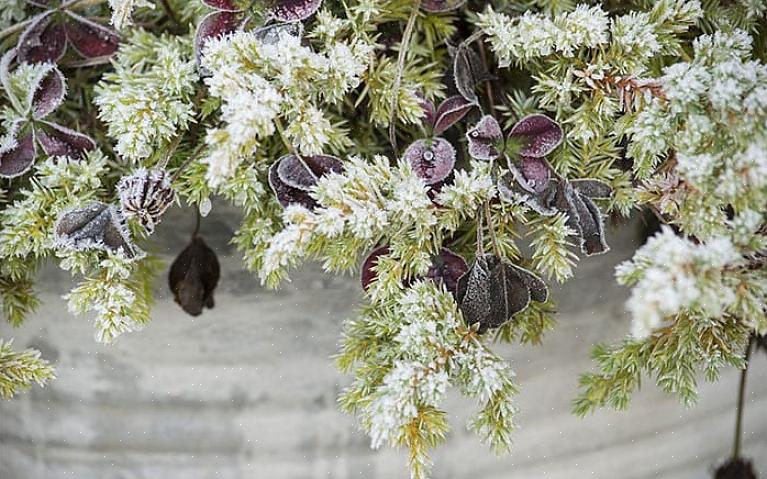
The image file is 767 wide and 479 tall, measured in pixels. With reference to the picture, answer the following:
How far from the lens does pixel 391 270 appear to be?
0.47m

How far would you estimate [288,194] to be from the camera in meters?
0.49

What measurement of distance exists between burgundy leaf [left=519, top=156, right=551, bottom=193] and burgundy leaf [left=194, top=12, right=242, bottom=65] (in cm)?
22

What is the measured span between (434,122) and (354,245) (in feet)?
0.35

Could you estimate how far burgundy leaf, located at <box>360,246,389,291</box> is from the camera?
50cm

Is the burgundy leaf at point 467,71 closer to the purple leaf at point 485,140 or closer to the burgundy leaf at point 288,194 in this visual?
the purple leaf at point 485,140

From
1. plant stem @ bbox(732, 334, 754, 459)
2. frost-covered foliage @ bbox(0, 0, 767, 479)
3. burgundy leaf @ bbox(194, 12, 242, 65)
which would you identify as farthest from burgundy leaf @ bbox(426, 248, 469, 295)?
plant stem @ bbox(732, 334, 754, 459)

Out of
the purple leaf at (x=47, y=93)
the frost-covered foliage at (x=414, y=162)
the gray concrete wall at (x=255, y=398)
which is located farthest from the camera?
the gray concrete wall at (x=255, y=398)

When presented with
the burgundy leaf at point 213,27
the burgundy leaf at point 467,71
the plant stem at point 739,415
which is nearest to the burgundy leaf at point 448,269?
the burgundy leaf at point 467,71

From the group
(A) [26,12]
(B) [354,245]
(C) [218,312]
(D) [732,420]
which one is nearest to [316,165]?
(B) [354,245]

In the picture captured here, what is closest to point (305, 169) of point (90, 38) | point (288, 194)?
point (288, 194)

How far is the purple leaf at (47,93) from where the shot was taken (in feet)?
1.73

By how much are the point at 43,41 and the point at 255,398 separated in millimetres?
339

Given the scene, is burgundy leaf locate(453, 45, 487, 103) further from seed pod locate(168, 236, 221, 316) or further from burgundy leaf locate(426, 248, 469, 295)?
seed pod locate(168, 236, 221, 316)

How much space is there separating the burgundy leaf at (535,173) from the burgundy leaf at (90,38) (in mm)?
325
